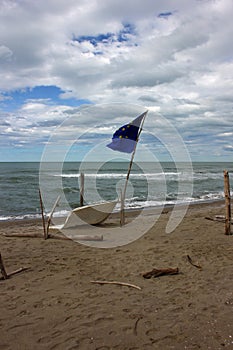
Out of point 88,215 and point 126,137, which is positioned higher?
point 126,137

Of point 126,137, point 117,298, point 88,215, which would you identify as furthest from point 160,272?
point 88,215

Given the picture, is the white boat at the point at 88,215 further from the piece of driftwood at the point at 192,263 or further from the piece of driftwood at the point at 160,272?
the piece of driftwood at the point at 160,272

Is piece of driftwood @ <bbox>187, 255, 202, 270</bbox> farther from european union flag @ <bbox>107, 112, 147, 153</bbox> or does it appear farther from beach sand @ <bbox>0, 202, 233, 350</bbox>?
european union flag @ <bbox>107, 112, 147, 153</bbox>

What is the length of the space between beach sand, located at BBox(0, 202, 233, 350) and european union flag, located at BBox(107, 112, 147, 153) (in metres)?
3.22

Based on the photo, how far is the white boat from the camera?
1083 cm

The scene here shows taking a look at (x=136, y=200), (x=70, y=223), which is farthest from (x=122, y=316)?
(x=136, y=200)

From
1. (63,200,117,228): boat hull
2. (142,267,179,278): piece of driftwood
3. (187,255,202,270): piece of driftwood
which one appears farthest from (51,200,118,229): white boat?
(142,267,179,278): piece of driftwood

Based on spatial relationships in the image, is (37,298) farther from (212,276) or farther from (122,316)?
(212,276)

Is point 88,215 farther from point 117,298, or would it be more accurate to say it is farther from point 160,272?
point 117,298

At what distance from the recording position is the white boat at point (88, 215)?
426 inches

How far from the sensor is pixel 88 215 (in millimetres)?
11242

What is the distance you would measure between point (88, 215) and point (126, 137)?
3.34 meters

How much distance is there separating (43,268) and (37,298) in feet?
4.92

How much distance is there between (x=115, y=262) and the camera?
685cm
